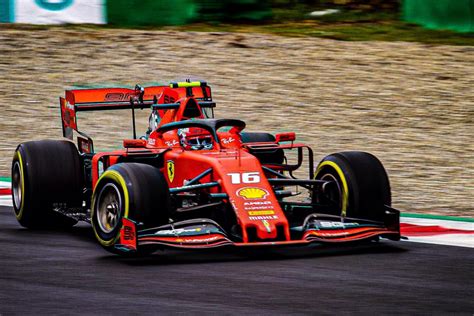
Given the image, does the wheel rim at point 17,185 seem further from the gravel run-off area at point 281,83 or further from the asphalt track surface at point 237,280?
the gravel run-off area at point 281,83

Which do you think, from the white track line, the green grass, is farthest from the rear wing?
the green grass

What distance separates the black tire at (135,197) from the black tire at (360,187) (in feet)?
5.15

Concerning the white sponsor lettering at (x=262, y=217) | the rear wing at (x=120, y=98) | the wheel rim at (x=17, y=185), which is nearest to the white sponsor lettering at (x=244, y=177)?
the white sponsor lettering at (x=262, y=217)

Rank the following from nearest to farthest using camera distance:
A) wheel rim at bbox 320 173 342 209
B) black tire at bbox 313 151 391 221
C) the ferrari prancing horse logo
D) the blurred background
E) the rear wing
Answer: black tire at bbox 313 151 391 221, wheel rim at bbox 320 173 342 209, the ferrari prancing horse logo, the rear wing, the blurred background

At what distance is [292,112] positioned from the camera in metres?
17.6

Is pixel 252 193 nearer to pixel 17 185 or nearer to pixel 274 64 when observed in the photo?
pixel 17 185

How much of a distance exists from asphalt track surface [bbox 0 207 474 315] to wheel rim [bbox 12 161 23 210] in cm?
91

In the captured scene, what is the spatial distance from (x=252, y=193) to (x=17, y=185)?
2.88 meters

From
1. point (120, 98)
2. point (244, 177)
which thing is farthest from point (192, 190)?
point (120, 98)

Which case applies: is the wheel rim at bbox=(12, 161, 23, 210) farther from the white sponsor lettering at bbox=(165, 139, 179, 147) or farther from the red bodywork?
the white sponsor lettering at bbox=(165, 139, 179, 147)

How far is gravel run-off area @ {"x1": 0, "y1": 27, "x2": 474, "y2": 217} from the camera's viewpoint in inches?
632

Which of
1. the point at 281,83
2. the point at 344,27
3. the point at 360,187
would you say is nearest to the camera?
the point at 360,187

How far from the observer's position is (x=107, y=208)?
8961mm

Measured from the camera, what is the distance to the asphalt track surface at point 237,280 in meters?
6.93
